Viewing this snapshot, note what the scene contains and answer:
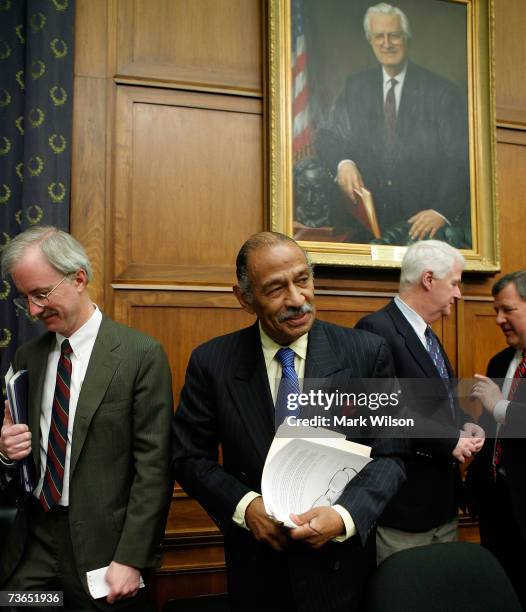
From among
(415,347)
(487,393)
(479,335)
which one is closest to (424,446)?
(415,347)

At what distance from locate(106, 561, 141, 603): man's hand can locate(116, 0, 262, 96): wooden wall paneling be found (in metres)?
2.50

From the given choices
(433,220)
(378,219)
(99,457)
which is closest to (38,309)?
(99,457)

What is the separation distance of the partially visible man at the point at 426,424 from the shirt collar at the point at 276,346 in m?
0.72

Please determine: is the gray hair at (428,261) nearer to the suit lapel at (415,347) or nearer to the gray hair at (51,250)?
the suit lapel at (415,347)

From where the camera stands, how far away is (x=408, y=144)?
3777mm

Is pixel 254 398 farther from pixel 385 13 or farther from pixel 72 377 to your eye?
pixel 385 13

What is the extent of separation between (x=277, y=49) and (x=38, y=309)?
7.38 feet

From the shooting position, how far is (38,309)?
2031 millimetres

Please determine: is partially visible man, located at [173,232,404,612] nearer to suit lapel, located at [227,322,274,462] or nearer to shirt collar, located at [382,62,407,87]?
suit lapel, located at [227,322,274,462]

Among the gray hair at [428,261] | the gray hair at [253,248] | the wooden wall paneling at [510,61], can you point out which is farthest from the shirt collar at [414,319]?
the wooden wall paneling at [510,61]

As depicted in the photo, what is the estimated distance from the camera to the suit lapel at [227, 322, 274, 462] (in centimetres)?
178

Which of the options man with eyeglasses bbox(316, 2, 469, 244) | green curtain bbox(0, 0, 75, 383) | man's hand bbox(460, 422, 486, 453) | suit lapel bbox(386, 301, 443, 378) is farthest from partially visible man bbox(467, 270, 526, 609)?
green curtain bbox(0, 0, 75, 383)

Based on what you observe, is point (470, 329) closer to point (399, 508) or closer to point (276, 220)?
point (276, 220)

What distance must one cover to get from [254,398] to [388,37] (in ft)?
9.37
